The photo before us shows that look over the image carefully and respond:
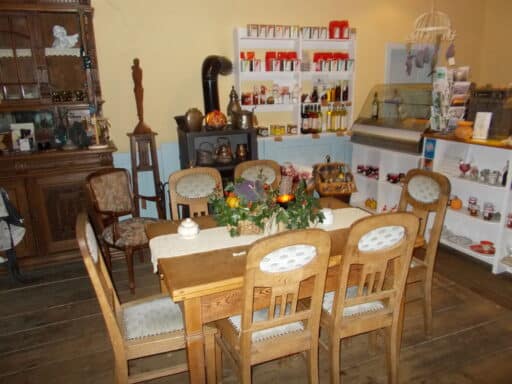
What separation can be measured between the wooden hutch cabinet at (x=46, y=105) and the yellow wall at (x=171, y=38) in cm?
27

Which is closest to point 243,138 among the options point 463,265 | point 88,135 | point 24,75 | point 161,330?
point 88,135

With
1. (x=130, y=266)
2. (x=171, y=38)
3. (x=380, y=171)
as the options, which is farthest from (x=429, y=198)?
(x=171, y=38)

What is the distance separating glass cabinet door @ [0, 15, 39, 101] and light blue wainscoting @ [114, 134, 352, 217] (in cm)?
98

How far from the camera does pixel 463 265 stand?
11.5ft

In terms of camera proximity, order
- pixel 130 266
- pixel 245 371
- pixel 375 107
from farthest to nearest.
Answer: pixel 375 107 → pixel 130 266 → pixel 245 371

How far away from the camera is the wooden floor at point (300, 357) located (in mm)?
2271

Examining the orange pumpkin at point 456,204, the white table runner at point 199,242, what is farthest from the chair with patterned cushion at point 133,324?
the orange pumpkin at point 456,204

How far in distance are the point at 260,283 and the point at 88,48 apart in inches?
117

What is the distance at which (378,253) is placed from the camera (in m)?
1.83

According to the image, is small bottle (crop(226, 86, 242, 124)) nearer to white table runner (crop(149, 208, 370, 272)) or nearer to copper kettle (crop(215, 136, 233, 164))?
copper kettle (crop(215, 136, 233, 164))

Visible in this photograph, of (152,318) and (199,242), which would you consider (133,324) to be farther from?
(199,242)

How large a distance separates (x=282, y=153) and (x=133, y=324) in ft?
10.1

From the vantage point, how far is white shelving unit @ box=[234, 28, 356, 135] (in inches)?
168

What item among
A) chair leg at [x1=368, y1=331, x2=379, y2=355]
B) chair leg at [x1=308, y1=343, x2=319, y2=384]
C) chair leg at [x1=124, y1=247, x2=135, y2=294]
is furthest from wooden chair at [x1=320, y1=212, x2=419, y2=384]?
chair leg at [x1=124, y1=247, x2=135, y2=294]
